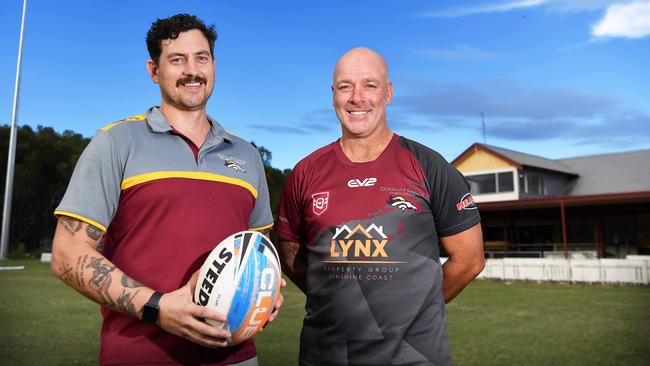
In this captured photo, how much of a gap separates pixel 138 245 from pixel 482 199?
3202 cm

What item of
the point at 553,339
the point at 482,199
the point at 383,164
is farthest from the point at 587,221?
the point at 383,164

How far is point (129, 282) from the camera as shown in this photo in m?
2.83

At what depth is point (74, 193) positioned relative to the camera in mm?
2885

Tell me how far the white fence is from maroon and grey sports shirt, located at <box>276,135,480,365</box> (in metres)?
20.0

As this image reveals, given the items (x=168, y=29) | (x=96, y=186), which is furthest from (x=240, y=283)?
(x=168, y=29)

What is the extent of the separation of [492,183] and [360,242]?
31783 millimetres

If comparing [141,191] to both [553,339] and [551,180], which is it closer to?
[553,339]

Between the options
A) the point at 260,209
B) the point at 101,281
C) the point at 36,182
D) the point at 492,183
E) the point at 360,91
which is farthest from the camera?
the point at 36,182

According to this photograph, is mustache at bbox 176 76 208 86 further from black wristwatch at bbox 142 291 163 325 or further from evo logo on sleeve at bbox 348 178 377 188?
black wristwatch at bbox 142 291 163 325

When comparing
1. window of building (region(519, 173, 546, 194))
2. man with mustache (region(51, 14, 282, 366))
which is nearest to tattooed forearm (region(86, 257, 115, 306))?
man with mustache (region(51, 14, 282, 366))

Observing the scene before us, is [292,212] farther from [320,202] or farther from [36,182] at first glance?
[36,182]

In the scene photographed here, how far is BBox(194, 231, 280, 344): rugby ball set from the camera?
2.79 meters

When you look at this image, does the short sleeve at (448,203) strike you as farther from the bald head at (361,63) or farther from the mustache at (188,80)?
the mustache at (188,80)

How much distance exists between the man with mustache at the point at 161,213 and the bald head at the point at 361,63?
2.79 feet
